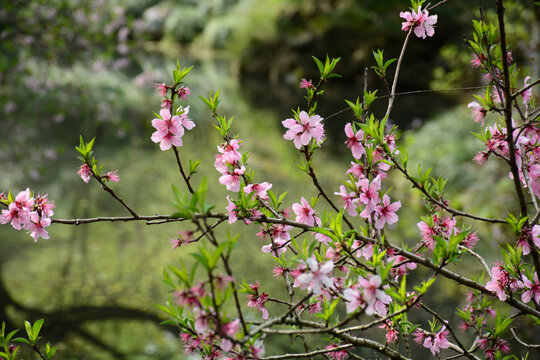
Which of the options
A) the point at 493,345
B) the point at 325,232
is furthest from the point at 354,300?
the point at 493,345

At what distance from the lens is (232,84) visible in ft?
44.8

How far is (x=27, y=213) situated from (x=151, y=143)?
20.6 ft

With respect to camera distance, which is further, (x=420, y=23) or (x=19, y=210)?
(x=420, y=23)

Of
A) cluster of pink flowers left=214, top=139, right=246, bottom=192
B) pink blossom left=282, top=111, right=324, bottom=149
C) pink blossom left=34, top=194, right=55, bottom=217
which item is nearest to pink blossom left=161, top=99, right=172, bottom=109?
cluster of pink flowers left=214, top=139, right=246, bottom=192

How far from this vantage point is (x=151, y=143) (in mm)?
7391

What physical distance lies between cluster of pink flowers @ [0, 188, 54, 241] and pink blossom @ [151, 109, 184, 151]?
1.17 feet

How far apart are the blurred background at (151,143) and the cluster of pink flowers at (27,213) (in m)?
0.76

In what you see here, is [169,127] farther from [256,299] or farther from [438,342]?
[438,342]

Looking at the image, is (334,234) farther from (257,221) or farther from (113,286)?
(113,286)

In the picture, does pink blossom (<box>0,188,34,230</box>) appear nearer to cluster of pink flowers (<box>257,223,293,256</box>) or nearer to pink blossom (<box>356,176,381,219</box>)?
cluster of pink flowers (<box>257,223,293,256</box>)

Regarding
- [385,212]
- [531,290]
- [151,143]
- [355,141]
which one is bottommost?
[531,290]

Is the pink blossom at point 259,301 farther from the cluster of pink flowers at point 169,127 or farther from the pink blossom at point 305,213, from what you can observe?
the cluster of pink flowers at point 169,127

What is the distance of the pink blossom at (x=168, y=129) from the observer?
1222mm

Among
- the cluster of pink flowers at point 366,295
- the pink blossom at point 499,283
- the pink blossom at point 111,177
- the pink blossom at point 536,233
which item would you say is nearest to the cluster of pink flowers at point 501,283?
the pink blossom at point 499,283
